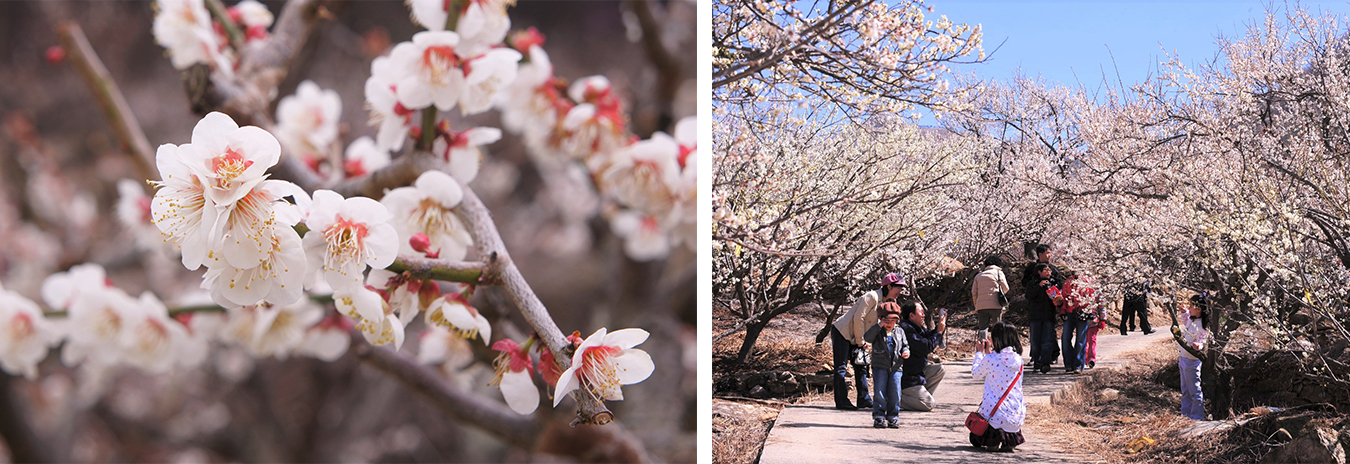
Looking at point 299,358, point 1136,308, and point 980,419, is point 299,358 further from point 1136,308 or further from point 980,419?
point 1136,308

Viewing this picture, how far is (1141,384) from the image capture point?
1435 millimetres

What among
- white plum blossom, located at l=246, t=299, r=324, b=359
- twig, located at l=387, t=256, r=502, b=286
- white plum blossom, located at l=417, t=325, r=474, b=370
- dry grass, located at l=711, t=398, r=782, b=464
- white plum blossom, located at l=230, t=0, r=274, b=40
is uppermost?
white plum blossom, located at l=230, t=0, r=274, b=40

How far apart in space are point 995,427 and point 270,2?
1.60 m

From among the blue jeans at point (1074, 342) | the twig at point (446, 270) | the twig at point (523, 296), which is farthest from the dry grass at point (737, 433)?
the twig at point (446, 270)

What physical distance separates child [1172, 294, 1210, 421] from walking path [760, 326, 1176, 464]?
4 cm

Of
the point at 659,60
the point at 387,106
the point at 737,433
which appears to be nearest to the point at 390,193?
the point at 387,106

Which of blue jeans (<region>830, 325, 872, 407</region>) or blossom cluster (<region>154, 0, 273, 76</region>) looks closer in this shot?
blossom cluster (<region>154, 0, 273, 76</region>)

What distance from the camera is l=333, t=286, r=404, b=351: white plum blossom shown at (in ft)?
2.31

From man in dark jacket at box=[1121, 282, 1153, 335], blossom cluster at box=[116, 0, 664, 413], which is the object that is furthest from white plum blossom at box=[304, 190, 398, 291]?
man in dark jacket at box=[1121, 282, 1153, 335]

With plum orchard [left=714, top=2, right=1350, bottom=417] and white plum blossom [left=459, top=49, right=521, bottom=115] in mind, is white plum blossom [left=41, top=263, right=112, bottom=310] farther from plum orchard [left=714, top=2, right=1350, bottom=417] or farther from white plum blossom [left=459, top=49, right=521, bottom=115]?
plum orchard [left=714, top=2, right=1350, bottom=417]

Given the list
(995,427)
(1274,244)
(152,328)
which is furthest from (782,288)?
(152,328)

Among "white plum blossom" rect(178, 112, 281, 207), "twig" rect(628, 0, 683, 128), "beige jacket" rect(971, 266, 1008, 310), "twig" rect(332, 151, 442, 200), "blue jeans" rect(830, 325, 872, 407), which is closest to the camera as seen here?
"white plum blossom" rect(178, 112, 281, 207)

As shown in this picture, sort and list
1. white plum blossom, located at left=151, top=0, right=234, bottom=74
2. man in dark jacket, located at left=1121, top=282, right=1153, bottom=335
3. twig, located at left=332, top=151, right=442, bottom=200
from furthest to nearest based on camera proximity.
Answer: man in dark jacket, located at left=1121, top=282, right=1153, bottom=335 < white plum blossom, located at left=151, top=0, right=234, bottom=74 < twig, located at left=332, top=151, right=442, bottom=200

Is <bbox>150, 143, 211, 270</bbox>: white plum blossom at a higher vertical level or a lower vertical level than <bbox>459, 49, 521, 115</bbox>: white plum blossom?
lower
